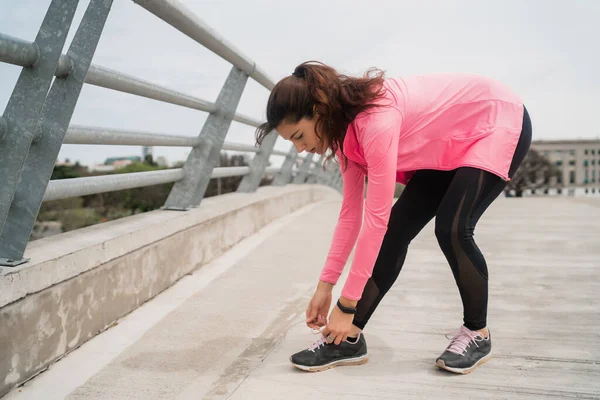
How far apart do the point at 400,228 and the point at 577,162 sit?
13916cm

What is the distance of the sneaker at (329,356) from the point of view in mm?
2395

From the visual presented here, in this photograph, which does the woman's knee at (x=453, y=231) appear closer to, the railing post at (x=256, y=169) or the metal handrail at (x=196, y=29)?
the metal handrail at (x=196, y=29)

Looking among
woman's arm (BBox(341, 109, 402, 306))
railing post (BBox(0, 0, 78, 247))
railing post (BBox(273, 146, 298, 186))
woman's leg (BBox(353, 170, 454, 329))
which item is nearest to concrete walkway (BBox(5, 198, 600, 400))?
woman's leg (BBox(353, 170, 454, 329))

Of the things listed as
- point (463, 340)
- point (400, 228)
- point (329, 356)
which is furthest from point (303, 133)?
point (463, 340)

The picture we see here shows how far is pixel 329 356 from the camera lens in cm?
244

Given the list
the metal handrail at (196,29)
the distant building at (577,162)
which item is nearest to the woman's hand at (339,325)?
the metal handrail at (196,29)

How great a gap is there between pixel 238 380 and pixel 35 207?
1038 millimetres

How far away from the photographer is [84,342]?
265 centimetres

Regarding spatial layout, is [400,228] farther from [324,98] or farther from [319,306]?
[324,98]

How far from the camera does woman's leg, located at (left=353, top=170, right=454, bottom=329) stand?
248 cm

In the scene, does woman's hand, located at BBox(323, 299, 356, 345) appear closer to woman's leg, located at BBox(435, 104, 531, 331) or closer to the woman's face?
woman's leg, located at BBox(435, 104, 531, 331)

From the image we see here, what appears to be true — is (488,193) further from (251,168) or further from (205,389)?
(251,168)

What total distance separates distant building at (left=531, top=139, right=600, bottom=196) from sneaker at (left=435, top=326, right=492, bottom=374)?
130148mm

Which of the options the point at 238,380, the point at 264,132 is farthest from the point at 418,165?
the point at 238,380
